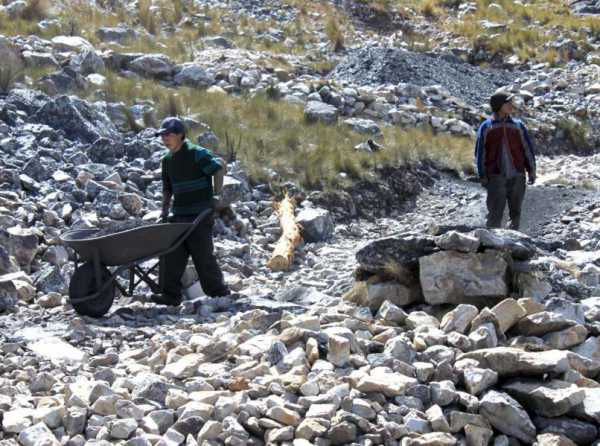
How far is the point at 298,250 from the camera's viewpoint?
31.3 feet

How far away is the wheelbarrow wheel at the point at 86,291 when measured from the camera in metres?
6.75

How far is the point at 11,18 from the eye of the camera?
16656 mm

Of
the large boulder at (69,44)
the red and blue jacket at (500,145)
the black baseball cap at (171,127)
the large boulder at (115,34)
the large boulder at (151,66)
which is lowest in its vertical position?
the red and blue jacket at (500,145)

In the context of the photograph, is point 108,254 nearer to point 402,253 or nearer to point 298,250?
point 402,253

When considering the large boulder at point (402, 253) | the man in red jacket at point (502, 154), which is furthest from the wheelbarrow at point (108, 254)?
the man in red jacket at point (502, 154)

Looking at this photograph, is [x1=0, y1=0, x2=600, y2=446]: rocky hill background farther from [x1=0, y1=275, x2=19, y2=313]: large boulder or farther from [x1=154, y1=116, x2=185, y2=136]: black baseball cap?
[x1=154, y1=116, x2=185, y2=136]: black baseball cap

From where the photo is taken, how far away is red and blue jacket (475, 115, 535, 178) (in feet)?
26.0

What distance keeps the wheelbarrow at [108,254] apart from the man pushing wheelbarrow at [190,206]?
20cm

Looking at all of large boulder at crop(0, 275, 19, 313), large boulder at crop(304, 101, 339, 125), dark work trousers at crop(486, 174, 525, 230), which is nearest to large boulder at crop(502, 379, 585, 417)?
dark work trousers at crop(486, 174, 525, 230)

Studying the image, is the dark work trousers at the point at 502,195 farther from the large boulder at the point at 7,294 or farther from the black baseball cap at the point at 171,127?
the large boulder at the point at 7,294

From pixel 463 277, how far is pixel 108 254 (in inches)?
106

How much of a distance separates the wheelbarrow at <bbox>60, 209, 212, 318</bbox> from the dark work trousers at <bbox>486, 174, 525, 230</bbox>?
2.85 meters

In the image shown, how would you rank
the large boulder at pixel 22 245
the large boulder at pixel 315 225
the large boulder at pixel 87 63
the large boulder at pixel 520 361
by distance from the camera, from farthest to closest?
the large boulder at pixel 87 63 < the large boulder at pixel 315 225 < the large boulder at pixel 22 245 < the large boulder at pixel 520 361

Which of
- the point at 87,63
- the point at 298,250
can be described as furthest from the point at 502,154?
the point at 87,63
